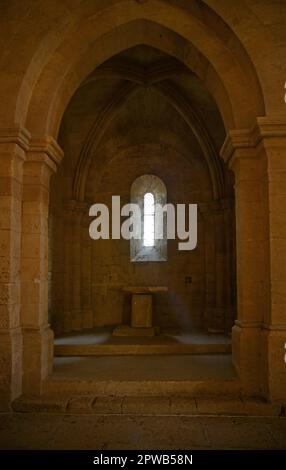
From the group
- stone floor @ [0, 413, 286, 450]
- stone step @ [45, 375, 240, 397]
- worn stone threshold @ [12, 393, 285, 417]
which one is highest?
stone step @ [45, 375, 240, 397]

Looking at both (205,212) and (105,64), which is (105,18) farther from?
(205,212)

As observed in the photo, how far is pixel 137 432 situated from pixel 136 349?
2973mm

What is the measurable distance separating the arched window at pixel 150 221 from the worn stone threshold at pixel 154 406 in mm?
5324

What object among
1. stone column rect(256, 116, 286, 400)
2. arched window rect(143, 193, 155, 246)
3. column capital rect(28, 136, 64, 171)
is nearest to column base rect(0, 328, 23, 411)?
column capital rect(28, 136, 64, 171)

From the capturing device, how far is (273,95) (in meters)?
4.76

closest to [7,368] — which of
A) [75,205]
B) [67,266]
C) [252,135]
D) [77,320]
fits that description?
[252,135]

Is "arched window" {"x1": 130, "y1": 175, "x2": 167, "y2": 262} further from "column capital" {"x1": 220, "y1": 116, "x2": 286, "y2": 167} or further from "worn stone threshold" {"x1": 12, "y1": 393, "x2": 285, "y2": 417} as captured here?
"worn stone threshold" {"x1": 12, "y1": 393, "x2": 285, "y2": 417}

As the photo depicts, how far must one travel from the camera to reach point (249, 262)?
5.00m

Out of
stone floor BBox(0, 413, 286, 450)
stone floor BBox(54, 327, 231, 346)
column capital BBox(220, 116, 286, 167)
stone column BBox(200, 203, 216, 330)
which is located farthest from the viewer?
stone column BBox(200, 203, 216, 330)

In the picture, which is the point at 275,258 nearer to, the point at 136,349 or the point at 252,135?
the point at 252,135

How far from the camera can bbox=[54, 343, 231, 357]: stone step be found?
276 inches

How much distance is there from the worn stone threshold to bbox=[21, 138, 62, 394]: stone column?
0.96ft

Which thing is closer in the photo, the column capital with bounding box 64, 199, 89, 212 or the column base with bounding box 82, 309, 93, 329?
the column capital with bounding box 64, 199, 89, 212

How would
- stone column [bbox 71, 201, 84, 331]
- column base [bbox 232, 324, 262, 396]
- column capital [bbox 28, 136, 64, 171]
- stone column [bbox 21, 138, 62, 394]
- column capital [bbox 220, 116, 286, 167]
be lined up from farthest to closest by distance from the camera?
stone column [bbox 71, 201, 84, 331], column capital [bbox 28, 136, 64, 171], stone column [bbox 21, 138, 62, 394], column base [bbox 232, 324, 262, 396], column capital [bbox 220, 116, 286, 167]
